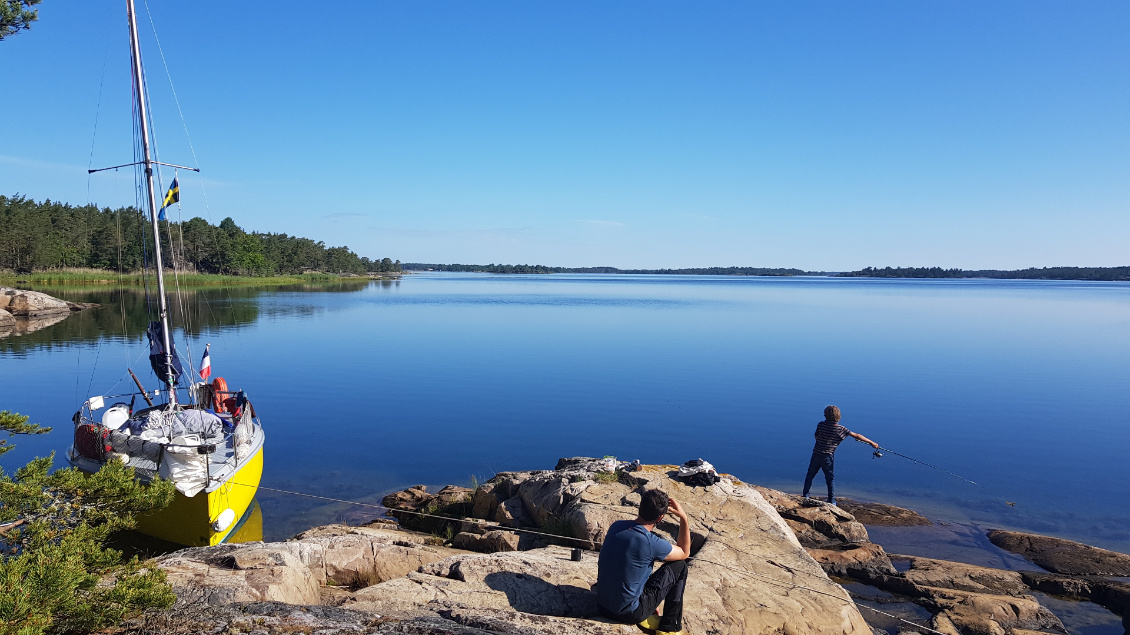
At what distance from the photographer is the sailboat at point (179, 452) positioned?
11.1m

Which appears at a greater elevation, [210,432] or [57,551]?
[57,551]

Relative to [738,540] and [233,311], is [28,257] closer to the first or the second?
[233,311]

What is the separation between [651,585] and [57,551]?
4874 millimetres

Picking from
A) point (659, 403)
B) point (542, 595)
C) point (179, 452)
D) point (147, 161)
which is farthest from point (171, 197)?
point (659, 403)

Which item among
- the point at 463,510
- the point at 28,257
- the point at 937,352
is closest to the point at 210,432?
the point at 463,510

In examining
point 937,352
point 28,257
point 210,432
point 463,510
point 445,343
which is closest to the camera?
point 210,432

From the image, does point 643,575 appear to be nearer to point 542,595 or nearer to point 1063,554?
point 542,595

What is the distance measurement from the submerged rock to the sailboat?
49.3 feet

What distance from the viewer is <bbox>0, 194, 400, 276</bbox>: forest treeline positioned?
260ft

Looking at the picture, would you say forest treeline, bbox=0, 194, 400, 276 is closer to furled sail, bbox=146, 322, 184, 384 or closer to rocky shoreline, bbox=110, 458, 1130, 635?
furled sail, bbox=146, 322, 184, 384

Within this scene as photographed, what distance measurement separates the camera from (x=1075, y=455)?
19.1 m

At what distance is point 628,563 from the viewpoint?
20.3 feet

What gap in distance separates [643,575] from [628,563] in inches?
9.0

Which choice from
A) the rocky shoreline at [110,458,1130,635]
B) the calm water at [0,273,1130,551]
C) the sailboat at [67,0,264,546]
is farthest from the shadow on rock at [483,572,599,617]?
the calm water at [0,273,1130,551]
